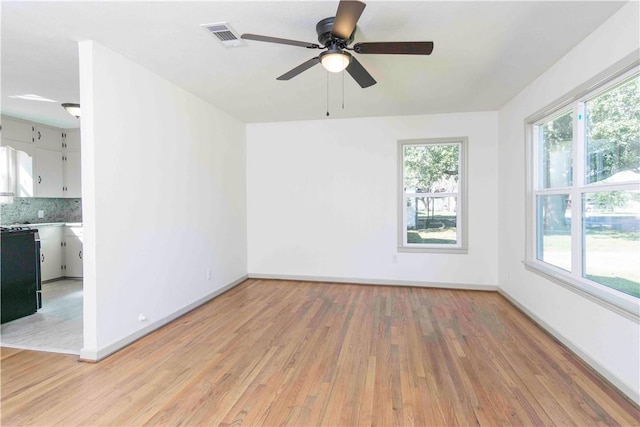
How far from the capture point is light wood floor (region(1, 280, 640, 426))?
6.44 feet

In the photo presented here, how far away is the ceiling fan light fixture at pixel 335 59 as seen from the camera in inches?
88.8

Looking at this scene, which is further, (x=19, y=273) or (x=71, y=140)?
(x=71, y=140)

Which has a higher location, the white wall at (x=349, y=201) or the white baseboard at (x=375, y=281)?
the white wall at (x=349, y=201)

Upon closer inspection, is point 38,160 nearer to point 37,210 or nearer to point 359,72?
point 37,210

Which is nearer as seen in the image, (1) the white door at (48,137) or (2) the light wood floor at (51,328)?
(2) the light wood floor at (51,328)

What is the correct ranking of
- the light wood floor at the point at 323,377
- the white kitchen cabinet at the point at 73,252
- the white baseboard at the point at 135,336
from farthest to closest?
the white kitchen cabinet at the point at 73,252
the white baseboard at the point at 135,336
the light wood floor at the point at 323,377

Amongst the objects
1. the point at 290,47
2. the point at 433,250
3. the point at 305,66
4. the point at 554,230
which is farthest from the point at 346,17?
the point at 433,250

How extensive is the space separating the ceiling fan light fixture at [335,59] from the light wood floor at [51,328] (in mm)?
3125

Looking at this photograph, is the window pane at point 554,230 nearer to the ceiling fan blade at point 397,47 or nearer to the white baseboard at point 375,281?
the white baseboard at point 375,281

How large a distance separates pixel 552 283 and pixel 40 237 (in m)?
6.78

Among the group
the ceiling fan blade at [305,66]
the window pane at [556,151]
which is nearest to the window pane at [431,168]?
the window pane at [556,151]

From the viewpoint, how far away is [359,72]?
2.55 metres

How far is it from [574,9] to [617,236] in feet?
5.41

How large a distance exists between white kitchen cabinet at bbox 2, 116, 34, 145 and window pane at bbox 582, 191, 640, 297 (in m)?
7.15
